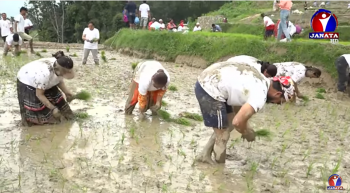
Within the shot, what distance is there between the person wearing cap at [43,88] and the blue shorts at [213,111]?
194 centimetres

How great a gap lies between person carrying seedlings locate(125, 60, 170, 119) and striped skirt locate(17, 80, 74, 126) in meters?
1.10

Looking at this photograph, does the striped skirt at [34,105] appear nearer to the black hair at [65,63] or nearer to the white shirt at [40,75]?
the white shirt at [40,75]

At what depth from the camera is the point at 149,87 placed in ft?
17.4

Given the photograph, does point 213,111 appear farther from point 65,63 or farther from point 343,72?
point 343,72

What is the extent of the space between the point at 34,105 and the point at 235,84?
9.29 feet

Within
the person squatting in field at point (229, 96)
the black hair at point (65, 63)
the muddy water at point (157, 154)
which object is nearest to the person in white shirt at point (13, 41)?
the muddy water at point (157, 154)

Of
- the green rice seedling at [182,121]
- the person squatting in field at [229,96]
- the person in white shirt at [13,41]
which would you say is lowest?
the green rice seedling at [182,121]

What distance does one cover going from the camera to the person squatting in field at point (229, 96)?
10.0ft

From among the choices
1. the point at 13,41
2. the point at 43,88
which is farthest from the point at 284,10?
the point at 13,41

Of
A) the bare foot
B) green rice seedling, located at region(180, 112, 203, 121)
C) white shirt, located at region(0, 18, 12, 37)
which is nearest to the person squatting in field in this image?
the bare foot

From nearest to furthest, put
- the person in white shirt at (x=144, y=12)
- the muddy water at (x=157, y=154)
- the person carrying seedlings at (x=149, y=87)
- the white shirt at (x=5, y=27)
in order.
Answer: the muddy water at (x=157, y=154) < the person carrying seedlings at (x=149, y=87) < the white shirt at (x=5, y=27) < the person in white shirt at (x=144, y=12)

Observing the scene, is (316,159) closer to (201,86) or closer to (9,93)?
(201,86)

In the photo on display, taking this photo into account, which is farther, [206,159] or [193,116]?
[193,116]

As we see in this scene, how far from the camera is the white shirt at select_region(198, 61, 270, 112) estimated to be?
3.10m
